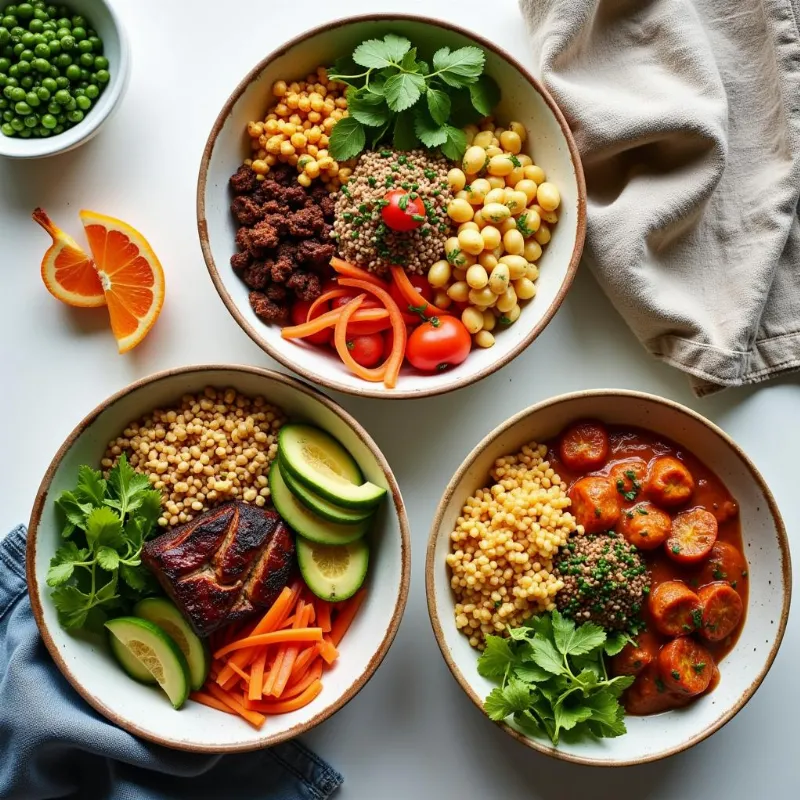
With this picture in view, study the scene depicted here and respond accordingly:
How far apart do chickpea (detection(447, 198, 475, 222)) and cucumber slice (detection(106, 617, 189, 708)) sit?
1.83 m

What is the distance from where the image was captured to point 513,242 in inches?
114

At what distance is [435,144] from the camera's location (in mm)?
2871

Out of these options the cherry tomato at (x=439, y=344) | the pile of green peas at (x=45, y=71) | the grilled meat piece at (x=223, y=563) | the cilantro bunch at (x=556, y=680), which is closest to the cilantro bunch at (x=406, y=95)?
the cherry tomato at (x=439, y=344)

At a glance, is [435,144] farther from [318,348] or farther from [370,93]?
[318,348]

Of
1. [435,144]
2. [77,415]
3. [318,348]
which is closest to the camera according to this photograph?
[435,144]

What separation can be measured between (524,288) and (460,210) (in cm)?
37

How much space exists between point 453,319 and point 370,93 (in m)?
0.87

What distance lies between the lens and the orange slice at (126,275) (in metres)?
3.07

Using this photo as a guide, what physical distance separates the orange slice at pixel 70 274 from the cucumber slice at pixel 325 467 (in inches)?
38.0

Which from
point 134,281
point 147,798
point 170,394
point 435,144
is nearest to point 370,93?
point 435,144

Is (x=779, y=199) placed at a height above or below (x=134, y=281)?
below

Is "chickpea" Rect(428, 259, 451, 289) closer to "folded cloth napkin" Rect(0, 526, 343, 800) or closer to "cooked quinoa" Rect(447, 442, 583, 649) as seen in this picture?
"cooked quinoa" Rect(447, 442, 583, 649)

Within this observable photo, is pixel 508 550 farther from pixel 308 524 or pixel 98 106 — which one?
pixel 98 106

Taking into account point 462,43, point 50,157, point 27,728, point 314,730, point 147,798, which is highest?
point 50,157
